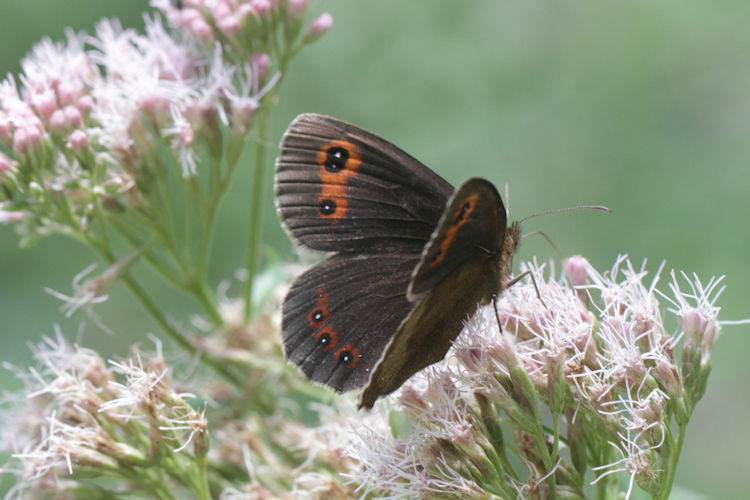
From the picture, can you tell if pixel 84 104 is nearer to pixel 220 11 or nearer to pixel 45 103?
pixel 45 103

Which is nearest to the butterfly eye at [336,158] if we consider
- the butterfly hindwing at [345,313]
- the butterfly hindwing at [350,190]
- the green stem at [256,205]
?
the butterfly hindwing at [350,190]

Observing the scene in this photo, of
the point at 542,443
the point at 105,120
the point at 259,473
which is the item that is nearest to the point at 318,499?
the point at 259,473

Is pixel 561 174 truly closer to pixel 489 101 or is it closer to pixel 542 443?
pixel 489 101

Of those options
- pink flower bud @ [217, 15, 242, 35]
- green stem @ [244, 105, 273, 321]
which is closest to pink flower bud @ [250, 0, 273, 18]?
pink flower bud @ [217, 15, 242, 35]

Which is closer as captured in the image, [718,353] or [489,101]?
[718,353]

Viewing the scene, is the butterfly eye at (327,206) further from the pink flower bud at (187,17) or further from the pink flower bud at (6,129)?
the pink flower bud at (6,129)
